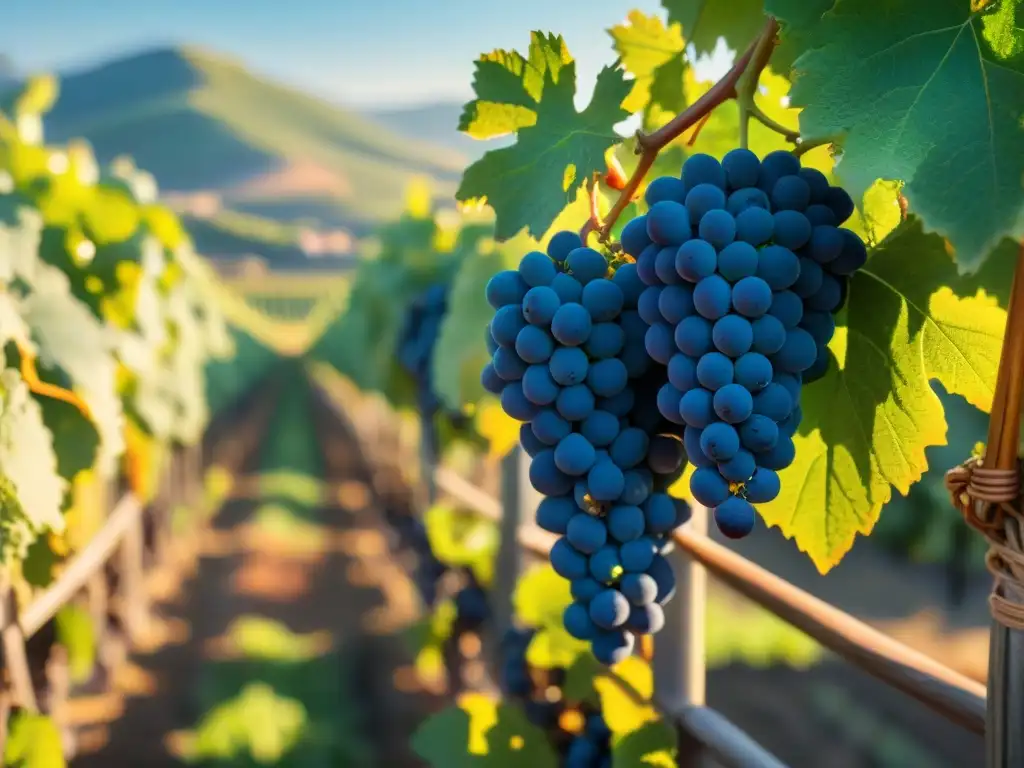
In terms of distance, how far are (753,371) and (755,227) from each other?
112 millimetres

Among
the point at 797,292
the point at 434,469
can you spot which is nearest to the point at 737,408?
the point at 797,292

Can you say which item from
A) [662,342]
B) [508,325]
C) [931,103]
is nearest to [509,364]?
[508,325]

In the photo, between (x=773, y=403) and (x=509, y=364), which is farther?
(x=509, y=364)

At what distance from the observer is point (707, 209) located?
706 millimetres

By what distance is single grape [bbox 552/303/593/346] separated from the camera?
75 cm

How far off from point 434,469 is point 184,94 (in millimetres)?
34350

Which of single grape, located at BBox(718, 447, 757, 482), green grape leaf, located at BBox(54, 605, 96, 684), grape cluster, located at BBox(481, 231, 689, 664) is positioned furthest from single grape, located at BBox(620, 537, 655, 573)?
green grape leaf, located at BBox(54, 605, 96, 684)

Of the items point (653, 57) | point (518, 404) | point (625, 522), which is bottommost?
point (625, 522)

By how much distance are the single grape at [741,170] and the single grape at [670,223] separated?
59 mm

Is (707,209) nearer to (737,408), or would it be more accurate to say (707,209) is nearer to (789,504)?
(737,408)

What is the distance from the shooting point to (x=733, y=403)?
0.66m

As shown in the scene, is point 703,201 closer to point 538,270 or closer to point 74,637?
point 538,270

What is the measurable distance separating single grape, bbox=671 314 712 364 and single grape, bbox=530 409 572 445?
0.15 m

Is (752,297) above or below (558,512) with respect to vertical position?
above
